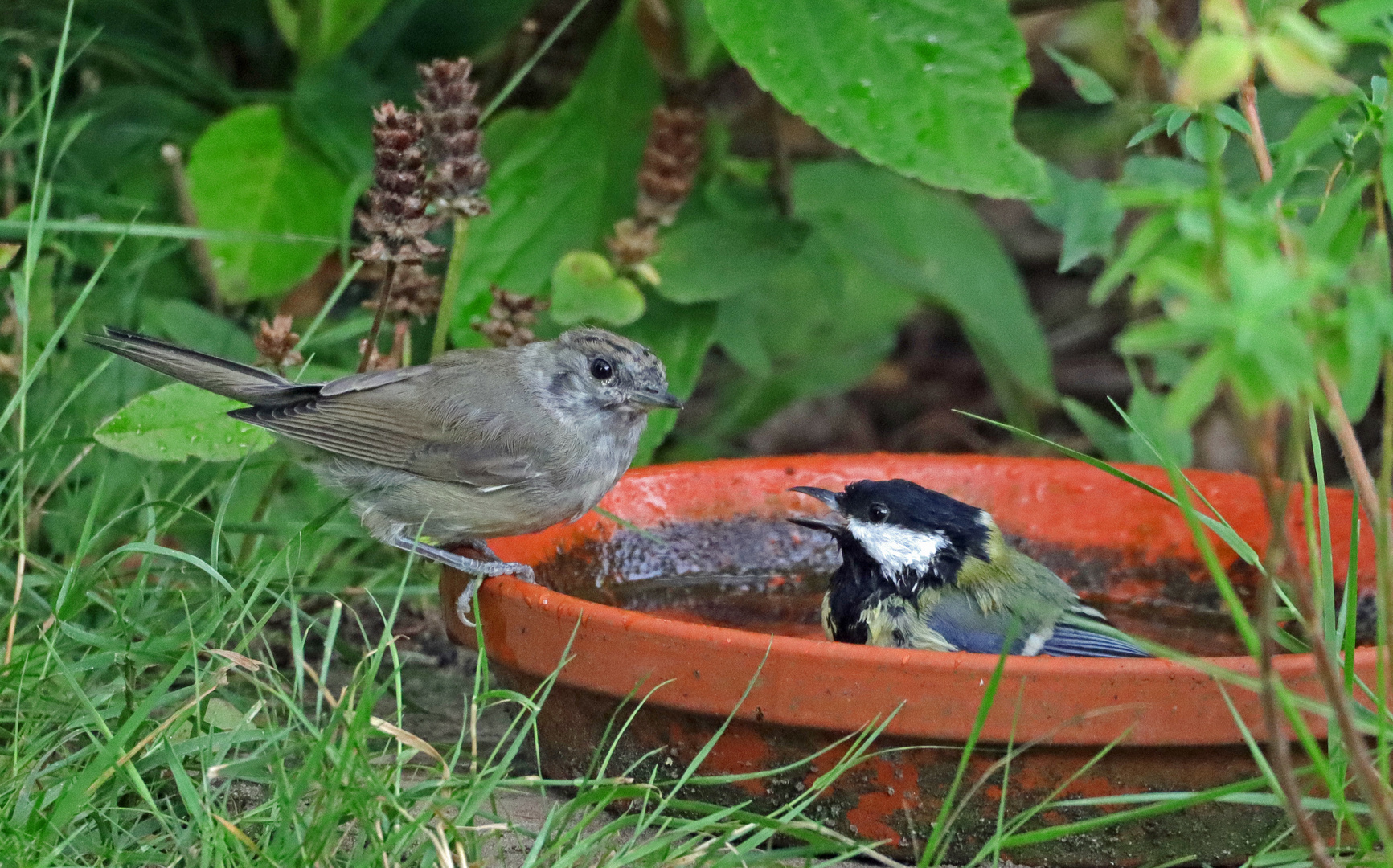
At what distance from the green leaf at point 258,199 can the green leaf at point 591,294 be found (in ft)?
3.15

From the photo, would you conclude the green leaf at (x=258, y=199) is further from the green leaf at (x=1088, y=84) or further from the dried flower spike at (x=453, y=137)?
the green leaf at (x=1088, y=84)

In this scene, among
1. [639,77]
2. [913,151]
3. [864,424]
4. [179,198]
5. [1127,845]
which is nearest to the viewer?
[1127,845]

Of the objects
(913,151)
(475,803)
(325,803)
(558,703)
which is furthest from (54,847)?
(913,151)

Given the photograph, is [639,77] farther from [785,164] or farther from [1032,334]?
[1032,334]

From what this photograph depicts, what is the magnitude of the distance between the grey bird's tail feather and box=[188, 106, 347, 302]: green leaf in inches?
41.2

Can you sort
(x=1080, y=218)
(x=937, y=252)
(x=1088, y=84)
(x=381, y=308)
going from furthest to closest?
(x=937, y=252)
(x=1080, y=218)
(x=1088, y=84)
(x=381, y=308)

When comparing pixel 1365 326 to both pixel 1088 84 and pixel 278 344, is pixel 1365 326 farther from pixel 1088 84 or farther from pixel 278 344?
pixel 278 344

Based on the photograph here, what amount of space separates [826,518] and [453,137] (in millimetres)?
1247

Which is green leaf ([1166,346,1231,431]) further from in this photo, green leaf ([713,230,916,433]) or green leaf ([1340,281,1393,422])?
green leaf ([713,230,916,433])

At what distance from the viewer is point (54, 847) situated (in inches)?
93.5

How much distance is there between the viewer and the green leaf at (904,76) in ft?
11.1

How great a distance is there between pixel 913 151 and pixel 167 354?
1790 mm

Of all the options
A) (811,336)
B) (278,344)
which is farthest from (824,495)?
(811,336)

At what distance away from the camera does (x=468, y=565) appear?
3.29m
